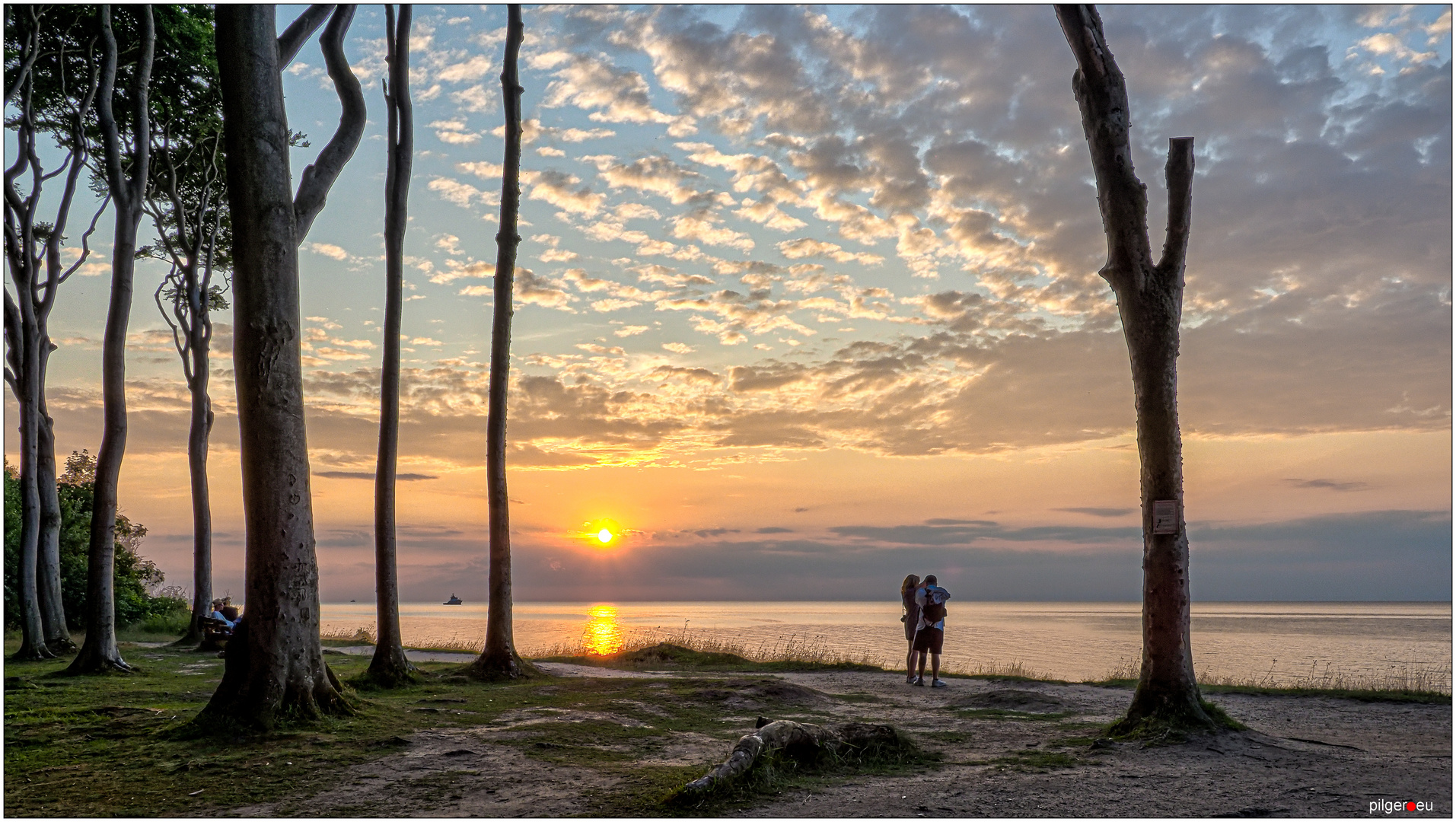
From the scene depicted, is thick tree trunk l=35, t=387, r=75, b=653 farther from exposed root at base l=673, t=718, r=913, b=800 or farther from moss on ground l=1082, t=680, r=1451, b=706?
moss on ground l=1082, t=680, r=1451, b=706

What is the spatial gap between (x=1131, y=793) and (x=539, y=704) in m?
6.94

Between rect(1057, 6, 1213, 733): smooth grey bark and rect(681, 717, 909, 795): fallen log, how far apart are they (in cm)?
295

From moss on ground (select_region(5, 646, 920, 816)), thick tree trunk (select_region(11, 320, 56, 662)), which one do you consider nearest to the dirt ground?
moss on ground (select_region(5, 646, 920, 816))

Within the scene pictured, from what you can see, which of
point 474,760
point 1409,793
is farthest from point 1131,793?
point 474,760

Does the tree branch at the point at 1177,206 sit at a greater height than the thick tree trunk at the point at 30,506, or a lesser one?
greater

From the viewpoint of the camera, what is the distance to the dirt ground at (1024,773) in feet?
19.6

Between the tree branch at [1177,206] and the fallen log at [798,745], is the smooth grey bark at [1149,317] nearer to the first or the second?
the tree branch at [1177,206]

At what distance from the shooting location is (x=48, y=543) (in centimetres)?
1878

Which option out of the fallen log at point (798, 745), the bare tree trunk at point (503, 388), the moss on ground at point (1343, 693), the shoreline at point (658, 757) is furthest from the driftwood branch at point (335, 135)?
the moss on ground at point (1343, 693)

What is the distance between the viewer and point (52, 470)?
19141mm

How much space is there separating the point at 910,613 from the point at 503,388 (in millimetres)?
7764

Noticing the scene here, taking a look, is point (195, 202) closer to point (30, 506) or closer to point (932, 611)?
point (30, 506)

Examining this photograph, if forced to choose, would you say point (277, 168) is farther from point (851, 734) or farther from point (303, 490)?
point (851, 734)

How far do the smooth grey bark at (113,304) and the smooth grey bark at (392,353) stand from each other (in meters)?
4.39
